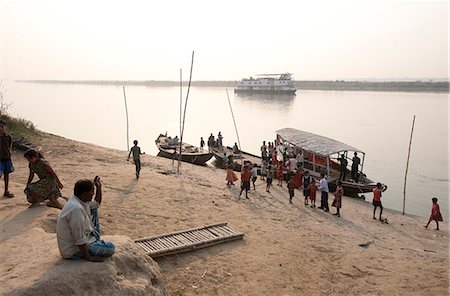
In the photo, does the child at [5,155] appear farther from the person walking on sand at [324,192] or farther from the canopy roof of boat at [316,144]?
the canopy roof of boat at [316,144]

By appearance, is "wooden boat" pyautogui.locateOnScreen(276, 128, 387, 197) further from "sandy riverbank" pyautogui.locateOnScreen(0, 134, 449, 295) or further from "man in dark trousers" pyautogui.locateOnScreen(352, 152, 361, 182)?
"sandy riverbank" pyautogui.locateOnScreen(0, 134, 449, 295)

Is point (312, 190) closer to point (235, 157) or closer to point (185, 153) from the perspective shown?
point (235, 157)

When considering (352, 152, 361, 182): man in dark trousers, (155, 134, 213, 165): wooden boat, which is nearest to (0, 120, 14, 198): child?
(155, 134, 213, 165): wooden boat

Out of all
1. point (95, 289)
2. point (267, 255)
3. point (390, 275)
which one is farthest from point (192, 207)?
point (95, 289)

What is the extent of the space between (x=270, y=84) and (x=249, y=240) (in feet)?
260

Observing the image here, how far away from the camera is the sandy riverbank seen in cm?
566

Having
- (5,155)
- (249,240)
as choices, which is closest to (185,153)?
(249,240)

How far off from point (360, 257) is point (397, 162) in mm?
18402

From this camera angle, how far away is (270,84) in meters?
84.3

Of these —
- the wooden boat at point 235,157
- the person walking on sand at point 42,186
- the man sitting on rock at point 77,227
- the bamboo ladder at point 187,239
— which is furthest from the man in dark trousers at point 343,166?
the man sitting on rock at point 77,227

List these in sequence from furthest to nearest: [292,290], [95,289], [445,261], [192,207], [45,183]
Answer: [192,207]
[445,261]
[45,183]
[292,290]
[95,289]

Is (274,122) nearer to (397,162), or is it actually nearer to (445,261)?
(397,162)

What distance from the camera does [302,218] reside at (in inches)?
398

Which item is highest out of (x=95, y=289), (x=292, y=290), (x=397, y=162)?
(x=95, y=289)
